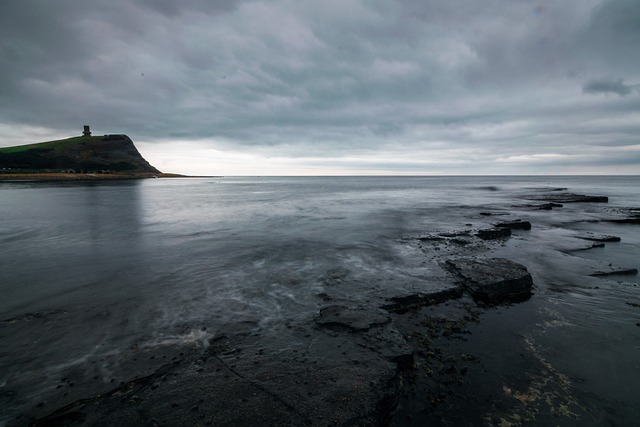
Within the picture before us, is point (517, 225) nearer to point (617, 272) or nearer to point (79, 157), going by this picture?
point (617, 272)

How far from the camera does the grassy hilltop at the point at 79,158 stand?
13162 cm

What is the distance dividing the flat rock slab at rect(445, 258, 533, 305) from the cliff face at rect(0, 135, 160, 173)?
181 m

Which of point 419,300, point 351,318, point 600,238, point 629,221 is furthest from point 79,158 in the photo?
point 629,221

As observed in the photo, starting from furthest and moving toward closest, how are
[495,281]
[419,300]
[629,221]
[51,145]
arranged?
[51,145], [629,221], [495,281], [419,300]

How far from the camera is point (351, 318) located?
8.57 m

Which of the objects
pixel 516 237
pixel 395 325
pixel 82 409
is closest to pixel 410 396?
pixel 395 325

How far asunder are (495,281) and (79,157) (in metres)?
193

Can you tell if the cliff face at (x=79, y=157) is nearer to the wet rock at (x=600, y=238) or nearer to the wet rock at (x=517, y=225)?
the wet rock at (x=517, y=225)

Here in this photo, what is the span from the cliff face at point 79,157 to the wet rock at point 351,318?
Result: 179 metres

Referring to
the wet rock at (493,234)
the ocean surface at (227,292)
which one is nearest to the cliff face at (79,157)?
the ocean surface at (227,292)

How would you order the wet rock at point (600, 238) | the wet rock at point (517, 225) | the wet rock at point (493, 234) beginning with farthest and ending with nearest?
1. the wet rock at point (517, 225)
2. the wet rock at point (493, 234)
3. the wet rock at point (600, 238)

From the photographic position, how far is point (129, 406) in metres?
5.32

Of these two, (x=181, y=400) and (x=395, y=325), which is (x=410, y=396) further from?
(x=181, y=400)

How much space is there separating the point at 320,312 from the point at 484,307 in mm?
5701
